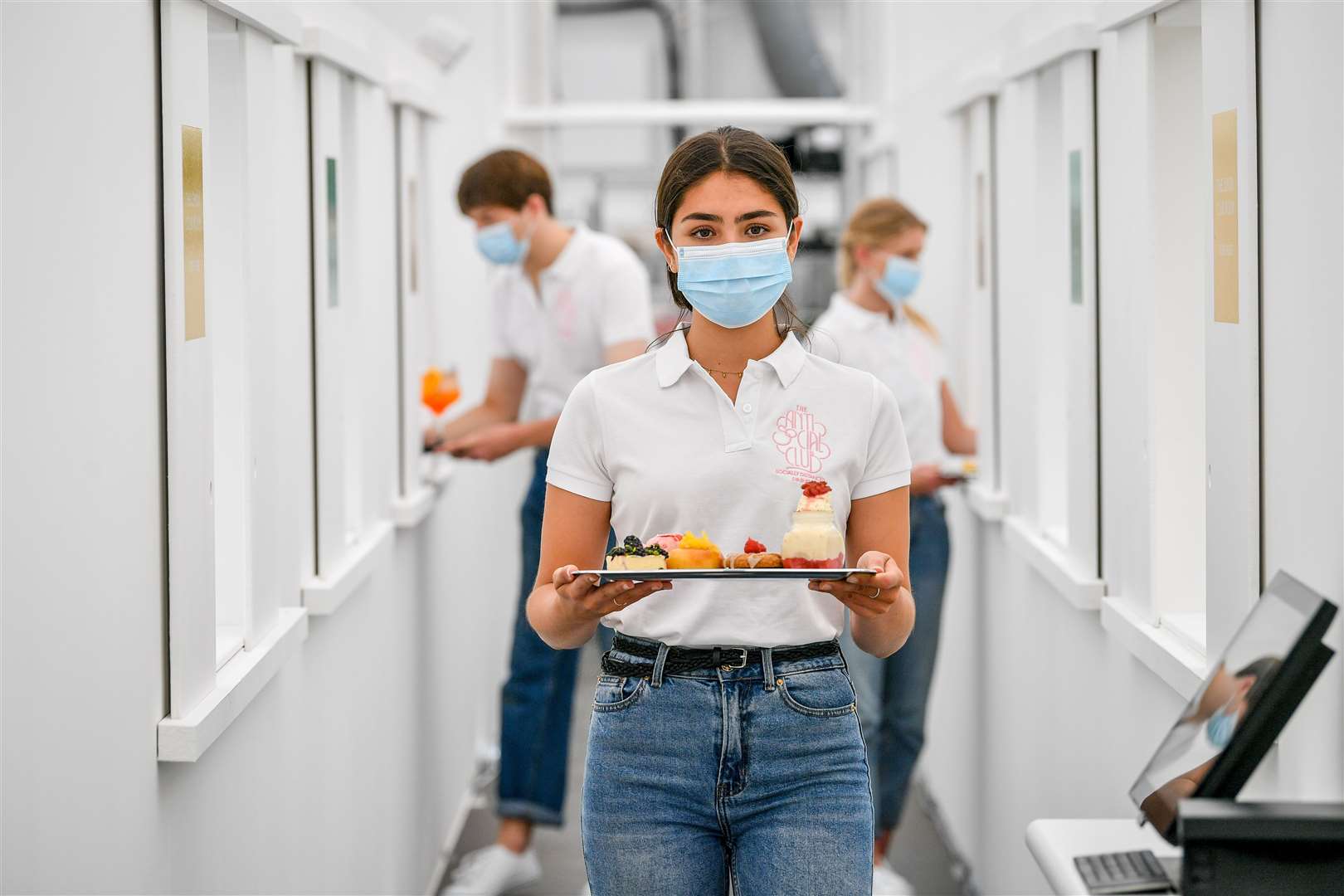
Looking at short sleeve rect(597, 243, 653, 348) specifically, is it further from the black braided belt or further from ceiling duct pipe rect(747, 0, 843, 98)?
ceiling duct pipe rect(747, 0, 843, 98)

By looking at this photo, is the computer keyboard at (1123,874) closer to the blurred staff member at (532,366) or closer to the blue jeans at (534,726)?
the blurred staff member at (532,366)

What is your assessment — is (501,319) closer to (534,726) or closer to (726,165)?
(534,726)

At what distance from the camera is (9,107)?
1.55 metres

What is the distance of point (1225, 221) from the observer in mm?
1968

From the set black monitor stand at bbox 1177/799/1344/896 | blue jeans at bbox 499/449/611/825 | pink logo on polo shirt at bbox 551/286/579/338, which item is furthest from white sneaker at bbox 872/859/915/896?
black monitor stand at bbox 1177/799/1344/896

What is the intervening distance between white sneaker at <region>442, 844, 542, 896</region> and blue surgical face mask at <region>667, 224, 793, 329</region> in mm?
2478

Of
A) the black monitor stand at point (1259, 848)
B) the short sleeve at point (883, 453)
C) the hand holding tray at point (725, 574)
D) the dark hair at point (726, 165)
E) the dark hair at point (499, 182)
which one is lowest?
the black monitor stand at point (1259, 848)

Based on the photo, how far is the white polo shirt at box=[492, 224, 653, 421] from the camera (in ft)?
12.0

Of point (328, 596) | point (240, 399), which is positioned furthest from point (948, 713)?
point (240, 399)

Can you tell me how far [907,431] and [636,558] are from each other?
2117 mm

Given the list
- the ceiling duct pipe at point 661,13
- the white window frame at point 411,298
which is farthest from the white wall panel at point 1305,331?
the ceiling duct pipe at point 661,13

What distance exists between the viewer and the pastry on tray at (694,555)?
1670 millimetres

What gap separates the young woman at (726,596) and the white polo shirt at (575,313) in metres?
1.78

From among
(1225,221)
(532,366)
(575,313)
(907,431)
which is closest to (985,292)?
(907,431)
